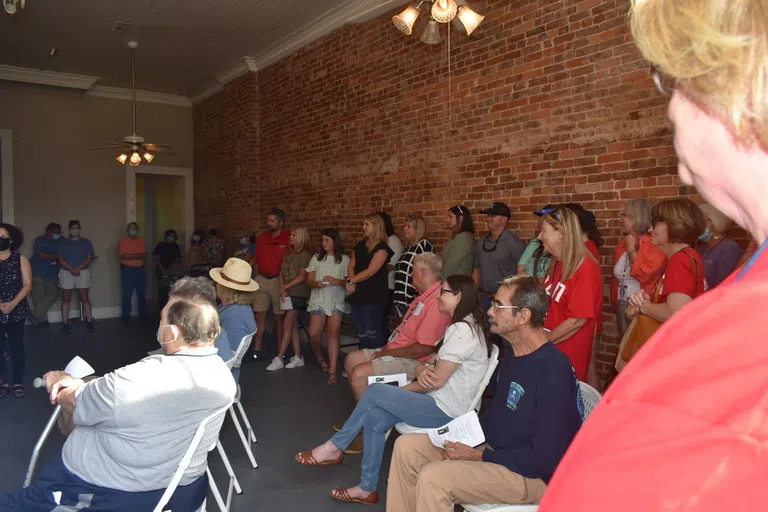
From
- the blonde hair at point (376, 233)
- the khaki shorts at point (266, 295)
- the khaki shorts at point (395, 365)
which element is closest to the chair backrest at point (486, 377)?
the khaki shorts at point (395, 365)

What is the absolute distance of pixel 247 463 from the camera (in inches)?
153

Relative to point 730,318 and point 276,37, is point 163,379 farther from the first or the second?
point 276,37

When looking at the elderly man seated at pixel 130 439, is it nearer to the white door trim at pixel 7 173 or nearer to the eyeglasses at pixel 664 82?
the eyeglasses at pixel 664 82

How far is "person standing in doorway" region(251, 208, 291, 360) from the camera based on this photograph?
714 cm

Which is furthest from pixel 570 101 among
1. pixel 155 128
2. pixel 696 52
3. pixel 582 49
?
pixel 155 128

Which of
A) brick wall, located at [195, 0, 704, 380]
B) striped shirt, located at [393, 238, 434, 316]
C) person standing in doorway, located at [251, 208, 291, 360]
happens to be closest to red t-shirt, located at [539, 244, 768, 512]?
brick wall, located at [195, 0, 704, 380]

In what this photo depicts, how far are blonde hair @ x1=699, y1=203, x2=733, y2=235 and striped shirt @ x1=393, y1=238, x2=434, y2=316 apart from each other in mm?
2594

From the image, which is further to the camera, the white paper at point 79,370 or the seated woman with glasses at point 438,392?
the seated woman with glasses at point 438,392

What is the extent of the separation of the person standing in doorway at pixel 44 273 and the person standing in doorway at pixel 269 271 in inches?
174

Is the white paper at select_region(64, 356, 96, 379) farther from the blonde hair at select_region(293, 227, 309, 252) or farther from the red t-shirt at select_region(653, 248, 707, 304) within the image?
the blonde hair at select_region(293, 227, 309, 252)

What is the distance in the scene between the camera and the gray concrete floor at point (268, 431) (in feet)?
11.3

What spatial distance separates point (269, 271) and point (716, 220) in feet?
16.6

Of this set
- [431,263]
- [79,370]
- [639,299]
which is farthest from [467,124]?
[79,370]

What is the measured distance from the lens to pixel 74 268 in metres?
9.55
